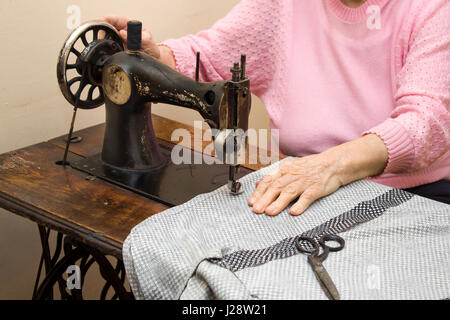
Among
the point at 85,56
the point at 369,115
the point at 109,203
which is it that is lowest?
the point at 109,203

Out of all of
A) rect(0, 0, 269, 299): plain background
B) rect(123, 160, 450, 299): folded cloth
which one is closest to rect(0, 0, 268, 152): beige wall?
rect(0, 0, 269, 299): plain background

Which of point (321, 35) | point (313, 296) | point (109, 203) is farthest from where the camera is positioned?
point (321, 35)

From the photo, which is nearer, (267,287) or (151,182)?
(267,287)

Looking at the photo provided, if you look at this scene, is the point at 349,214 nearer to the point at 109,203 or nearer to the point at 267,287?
the point at 267,287

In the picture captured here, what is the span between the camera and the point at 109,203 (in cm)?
115

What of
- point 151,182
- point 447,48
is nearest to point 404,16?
point 447,48

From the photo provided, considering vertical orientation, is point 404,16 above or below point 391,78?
above

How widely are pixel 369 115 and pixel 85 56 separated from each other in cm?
71

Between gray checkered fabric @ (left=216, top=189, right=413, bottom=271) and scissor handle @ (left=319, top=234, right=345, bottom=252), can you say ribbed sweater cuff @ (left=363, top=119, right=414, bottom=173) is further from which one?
scissor handle @ (left=319, top=234, right=345, bottom=252)

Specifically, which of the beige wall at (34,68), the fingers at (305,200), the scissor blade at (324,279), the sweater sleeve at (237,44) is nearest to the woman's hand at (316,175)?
the fingers at (305,200)

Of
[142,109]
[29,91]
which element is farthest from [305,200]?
[29,91]

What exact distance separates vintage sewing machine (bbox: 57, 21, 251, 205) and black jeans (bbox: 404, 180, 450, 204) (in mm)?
445

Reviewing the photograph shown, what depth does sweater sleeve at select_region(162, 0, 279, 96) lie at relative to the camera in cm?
150

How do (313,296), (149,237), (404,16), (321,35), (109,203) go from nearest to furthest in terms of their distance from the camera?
(313,296) → (149,237) → (109,203) → (404,16) → (321,35)
